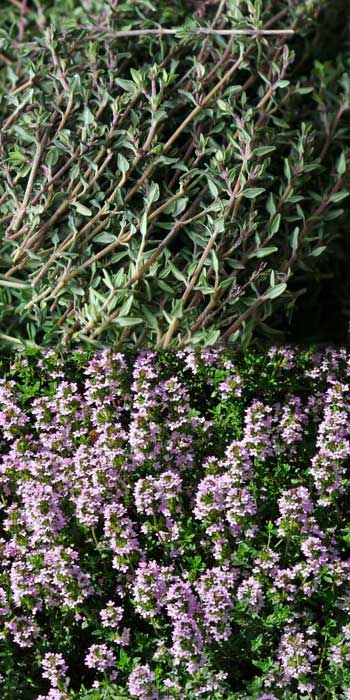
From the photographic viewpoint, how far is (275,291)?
135cm

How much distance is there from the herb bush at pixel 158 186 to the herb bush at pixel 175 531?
0.28 ft

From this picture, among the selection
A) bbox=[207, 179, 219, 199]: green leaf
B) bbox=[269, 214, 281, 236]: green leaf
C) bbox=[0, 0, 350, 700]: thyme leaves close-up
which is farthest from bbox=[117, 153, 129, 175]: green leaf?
bbox=[269, 214, 281, 236]: green leaf

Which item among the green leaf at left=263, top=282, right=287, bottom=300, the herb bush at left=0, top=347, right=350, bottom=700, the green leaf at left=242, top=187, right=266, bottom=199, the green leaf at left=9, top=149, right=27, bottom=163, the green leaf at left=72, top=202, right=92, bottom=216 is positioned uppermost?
the green leaf at left=9, top=149, right=27, bottom=163

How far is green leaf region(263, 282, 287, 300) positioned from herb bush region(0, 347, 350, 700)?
0.37ft

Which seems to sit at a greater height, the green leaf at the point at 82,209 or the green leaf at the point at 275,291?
the green leaf at the point at 82,209

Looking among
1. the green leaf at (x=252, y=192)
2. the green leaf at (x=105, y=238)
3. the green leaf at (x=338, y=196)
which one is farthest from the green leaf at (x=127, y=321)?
the green leaf at (x=338, y=196)

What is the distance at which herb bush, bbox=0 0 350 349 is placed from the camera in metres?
1.37

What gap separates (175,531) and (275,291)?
1.19ft

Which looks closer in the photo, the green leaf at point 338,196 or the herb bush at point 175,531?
the herb bush at point 175,531

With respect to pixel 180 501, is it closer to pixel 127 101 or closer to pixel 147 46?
pixel 127 101

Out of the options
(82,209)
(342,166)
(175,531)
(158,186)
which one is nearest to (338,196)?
(342,166)

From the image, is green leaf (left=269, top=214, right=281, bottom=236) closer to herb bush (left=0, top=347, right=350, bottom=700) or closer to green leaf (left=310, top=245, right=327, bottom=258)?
green leaf (left=310, top=245, right=327, bottom=258)

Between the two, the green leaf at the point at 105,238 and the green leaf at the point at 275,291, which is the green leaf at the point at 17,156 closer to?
the green leaf at the point at 105,238

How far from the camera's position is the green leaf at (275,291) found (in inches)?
→ 52.7
